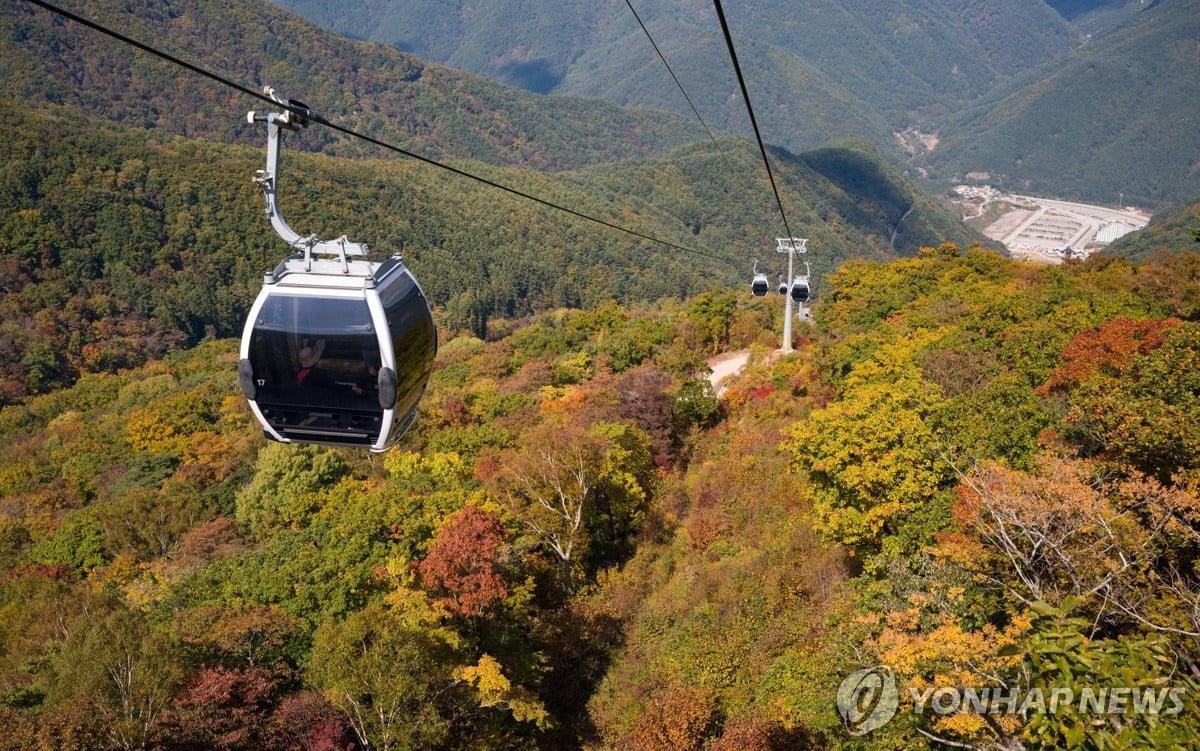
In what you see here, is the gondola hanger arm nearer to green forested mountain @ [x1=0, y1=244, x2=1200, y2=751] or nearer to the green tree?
green forested mountain @ [x1=0, y1=244, x2=1200, y2=751]

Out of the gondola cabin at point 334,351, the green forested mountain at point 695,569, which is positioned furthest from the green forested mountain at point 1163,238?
the gondola cabin at point 334,351

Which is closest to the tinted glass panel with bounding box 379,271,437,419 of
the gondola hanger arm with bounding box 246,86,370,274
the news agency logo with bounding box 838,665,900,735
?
the gondola hanger arm with bounding box 246,86,370,274

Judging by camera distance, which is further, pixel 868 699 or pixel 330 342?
pixel 868 699

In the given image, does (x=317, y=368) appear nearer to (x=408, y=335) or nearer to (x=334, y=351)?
(x=334, y=351)

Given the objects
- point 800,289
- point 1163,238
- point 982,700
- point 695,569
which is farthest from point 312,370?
point 1163,238

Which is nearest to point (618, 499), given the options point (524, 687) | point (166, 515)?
point (524, 687)

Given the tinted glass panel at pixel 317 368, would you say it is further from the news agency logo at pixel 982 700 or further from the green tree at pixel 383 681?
the green tree at pixel 383 681
